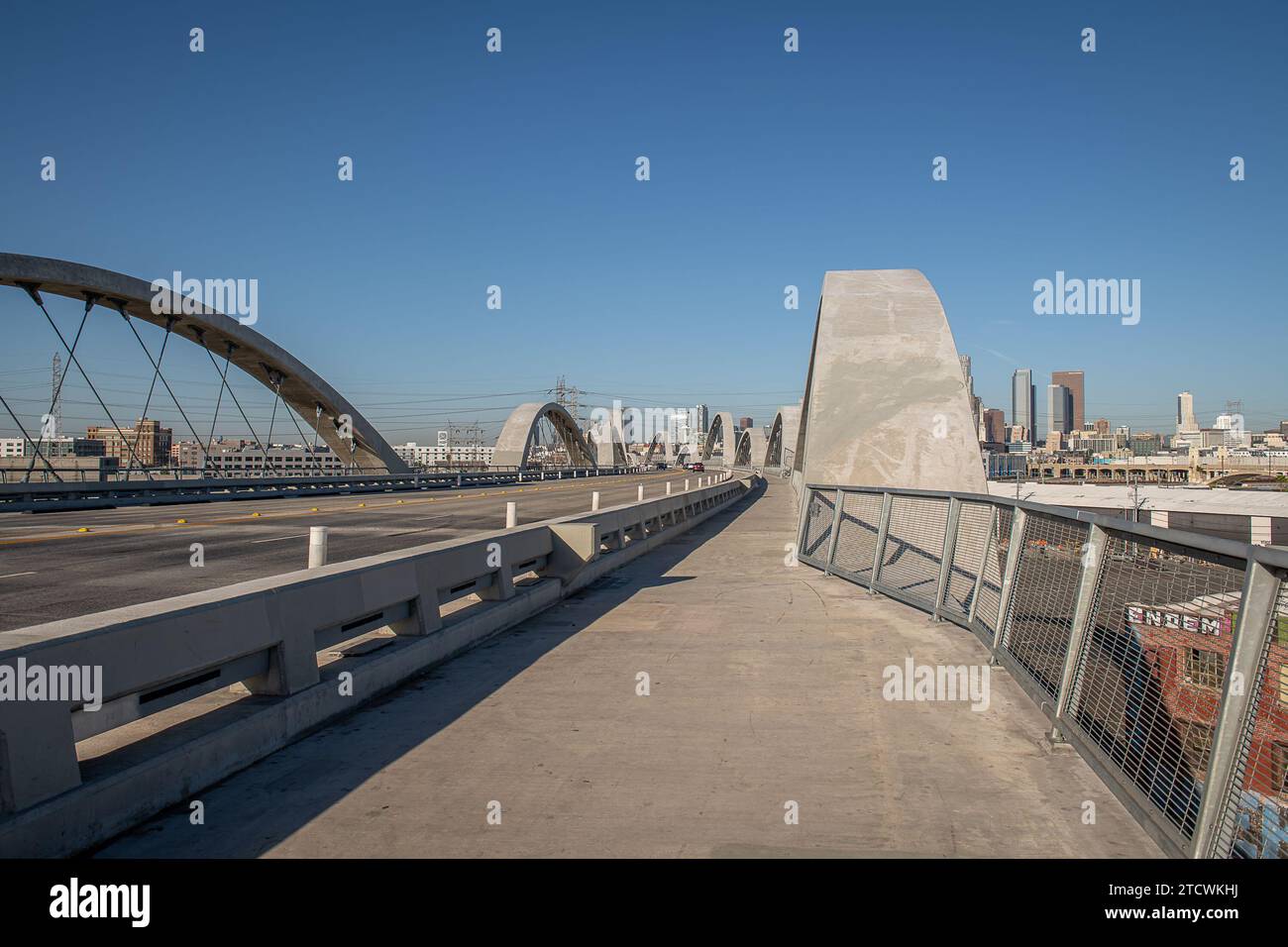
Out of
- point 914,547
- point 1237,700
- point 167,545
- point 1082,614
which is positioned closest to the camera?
point 1237,700

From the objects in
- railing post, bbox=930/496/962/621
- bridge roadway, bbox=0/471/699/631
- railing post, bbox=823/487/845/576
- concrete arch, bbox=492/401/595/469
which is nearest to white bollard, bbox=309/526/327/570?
bridge roadway, bbox=0/471/699/631

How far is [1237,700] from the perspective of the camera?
357cm

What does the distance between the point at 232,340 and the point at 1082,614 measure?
155ft

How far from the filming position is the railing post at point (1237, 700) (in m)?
3.53

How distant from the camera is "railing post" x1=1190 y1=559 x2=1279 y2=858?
11.6 ft

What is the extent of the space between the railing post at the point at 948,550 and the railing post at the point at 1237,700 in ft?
19.6

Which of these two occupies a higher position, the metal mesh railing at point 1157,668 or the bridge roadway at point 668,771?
the metal mesh railing at point 1157,668

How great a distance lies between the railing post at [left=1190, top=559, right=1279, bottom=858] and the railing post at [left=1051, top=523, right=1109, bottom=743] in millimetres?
1902

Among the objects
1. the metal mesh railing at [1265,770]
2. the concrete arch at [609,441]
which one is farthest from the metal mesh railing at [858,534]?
the concrete arch at [609,441]

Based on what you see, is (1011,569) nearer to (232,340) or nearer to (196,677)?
(196,677)

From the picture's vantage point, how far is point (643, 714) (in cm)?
607

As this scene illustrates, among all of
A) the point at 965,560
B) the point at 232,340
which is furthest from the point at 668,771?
the point at 232,340
